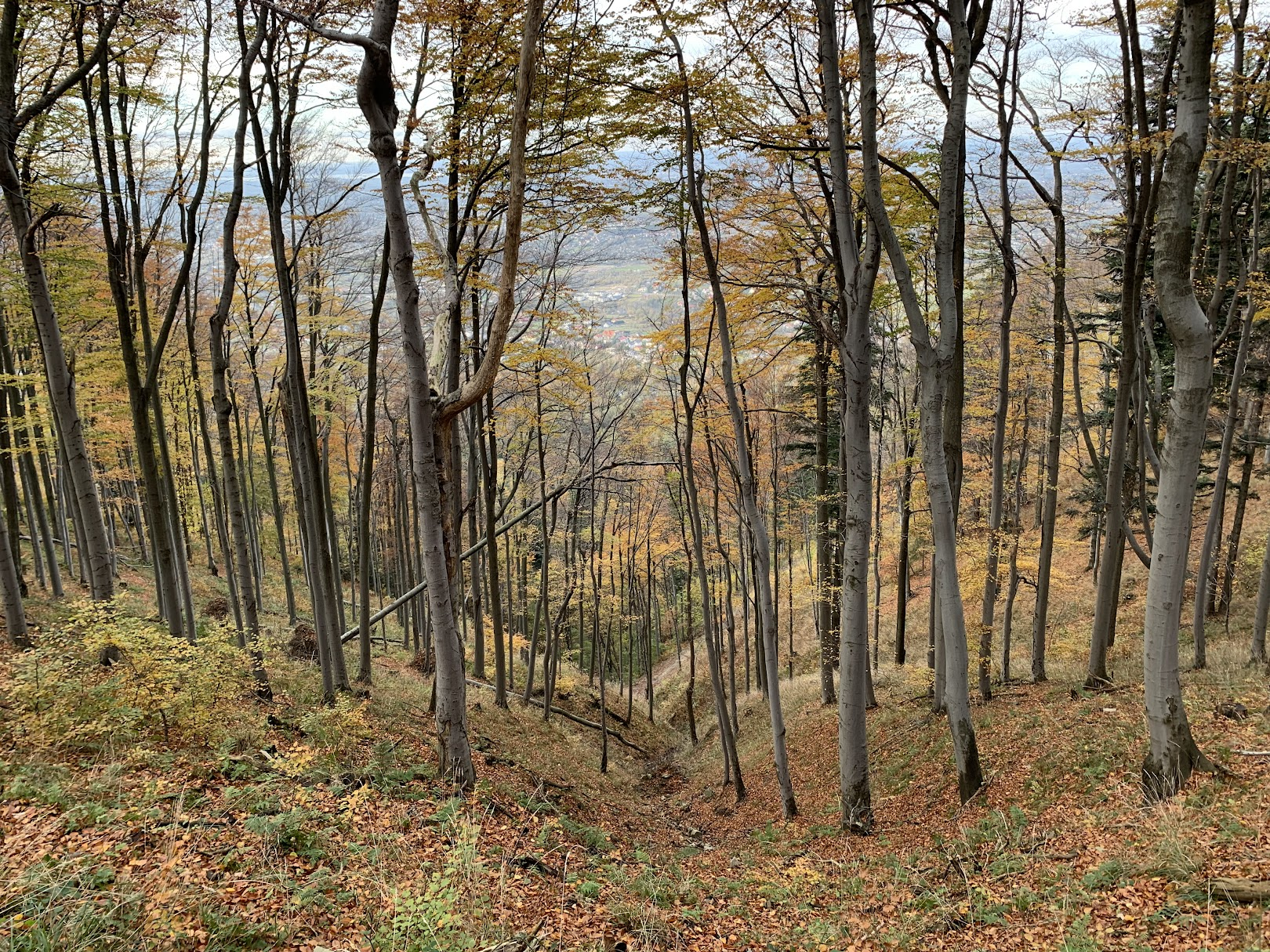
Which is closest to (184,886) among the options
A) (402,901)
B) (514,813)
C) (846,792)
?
(402,901)

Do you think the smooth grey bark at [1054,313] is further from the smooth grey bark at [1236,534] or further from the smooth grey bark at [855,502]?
the smooth grey bark at [1236,534]

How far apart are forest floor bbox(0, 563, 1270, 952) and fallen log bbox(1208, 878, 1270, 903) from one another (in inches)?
3.1

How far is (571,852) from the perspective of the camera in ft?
20.2

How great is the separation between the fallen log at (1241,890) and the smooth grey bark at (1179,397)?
5.98 ft

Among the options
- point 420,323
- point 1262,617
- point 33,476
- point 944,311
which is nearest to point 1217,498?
point 1262,617

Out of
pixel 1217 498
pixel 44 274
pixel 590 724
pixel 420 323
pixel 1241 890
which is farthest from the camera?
pixel 590 724

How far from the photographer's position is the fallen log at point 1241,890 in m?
3.67

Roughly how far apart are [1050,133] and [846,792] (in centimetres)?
1038

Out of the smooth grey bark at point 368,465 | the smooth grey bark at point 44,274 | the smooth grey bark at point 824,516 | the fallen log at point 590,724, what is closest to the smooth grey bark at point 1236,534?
the smooth grey bark at point 824,516

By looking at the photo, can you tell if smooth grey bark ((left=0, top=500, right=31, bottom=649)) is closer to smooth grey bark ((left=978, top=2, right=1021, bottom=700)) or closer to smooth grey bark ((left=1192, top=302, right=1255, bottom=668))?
smooth grey bark ((left=978, top=2, right=1021, bottom=700))

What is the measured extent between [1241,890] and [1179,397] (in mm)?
3573

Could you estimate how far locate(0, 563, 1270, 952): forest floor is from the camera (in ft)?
11.7

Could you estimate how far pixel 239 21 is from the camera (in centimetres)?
748

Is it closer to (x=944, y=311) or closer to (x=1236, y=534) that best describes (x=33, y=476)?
(x=944, y=311)
